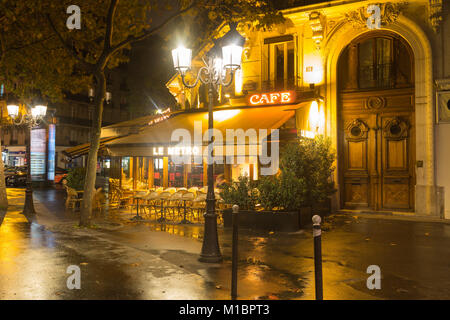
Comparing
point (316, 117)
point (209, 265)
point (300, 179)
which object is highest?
point (316, 117)

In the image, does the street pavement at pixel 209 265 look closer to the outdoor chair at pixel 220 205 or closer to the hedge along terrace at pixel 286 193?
the hedge along terrace at pixel 286 193

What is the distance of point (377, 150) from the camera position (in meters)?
15.1

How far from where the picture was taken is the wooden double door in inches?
577

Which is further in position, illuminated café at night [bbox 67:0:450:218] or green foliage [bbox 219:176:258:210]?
illuminated café at night [bbox 67:0:450:218]

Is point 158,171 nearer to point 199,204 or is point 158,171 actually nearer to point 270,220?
point 199,204

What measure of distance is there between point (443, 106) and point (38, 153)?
3152 cm

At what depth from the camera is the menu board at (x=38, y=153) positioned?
34175mm

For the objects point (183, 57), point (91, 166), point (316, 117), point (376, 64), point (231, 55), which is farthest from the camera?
point (316, 117)

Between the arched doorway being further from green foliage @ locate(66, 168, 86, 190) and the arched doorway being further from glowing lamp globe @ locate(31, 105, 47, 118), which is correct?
glowing lamp globe @ locate(31, 105, 47, 118)

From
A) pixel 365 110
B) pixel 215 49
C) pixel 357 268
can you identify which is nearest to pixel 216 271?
pixel 357 268

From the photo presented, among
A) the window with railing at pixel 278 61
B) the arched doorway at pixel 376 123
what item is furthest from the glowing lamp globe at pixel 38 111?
the arched doorway at pixel 376 123

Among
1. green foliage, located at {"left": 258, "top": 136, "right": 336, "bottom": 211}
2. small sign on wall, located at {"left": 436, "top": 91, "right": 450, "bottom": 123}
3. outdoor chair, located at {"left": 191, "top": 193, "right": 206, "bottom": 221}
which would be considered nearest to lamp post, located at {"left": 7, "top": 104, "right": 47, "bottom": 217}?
outdoor chair, located at {"left": 191, "top": 193, "right": 206, "bottom": 221}

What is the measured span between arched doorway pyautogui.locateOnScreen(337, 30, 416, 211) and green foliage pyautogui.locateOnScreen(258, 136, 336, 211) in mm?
1497

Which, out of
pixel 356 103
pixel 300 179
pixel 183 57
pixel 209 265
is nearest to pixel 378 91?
pixel 356 103
